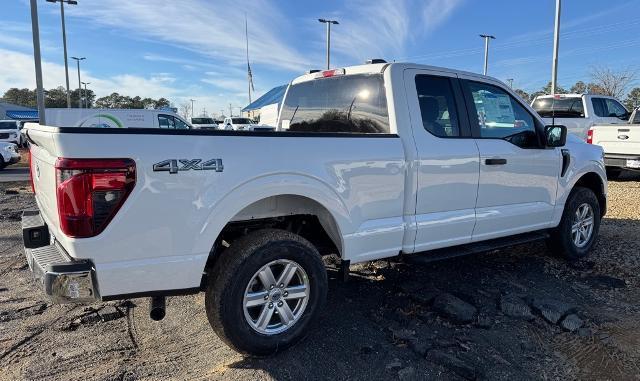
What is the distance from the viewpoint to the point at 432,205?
4.02m

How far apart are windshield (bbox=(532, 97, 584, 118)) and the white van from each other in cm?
1543

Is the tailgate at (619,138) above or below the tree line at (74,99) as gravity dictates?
below

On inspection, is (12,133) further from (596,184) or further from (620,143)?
(596,184)

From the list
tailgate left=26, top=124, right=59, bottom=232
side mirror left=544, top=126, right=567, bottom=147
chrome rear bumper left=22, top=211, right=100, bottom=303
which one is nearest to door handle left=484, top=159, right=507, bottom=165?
side mirror left=544, top=126, right=567, bottom=147

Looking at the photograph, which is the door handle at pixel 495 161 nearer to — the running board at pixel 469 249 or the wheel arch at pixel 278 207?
the running board at pixel 469 249

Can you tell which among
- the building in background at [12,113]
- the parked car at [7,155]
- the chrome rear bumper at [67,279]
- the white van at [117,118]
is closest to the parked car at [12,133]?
the white van at [117,118]

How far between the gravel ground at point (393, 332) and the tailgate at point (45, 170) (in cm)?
93

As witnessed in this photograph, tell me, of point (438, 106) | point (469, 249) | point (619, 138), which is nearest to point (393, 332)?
point (469, 249)

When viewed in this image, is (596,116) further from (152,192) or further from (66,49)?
(66,49)

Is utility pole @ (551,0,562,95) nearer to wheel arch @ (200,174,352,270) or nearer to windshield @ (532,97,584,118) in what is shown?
windshield @ (532,97,584,118)

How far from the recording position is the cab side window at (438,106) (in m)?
4.06

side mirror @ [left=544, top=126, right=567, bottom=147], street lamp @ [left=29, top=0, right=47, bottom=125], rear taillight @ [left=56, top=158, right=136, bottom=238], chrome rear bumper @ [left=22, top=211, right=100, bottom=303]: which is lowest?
chrome rear bumper @ [left=22, top=211, right=100, bottom=303]

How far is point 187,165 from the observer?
281 cm

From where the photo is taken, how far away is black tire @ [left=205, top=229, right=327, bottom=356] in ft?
10.0
